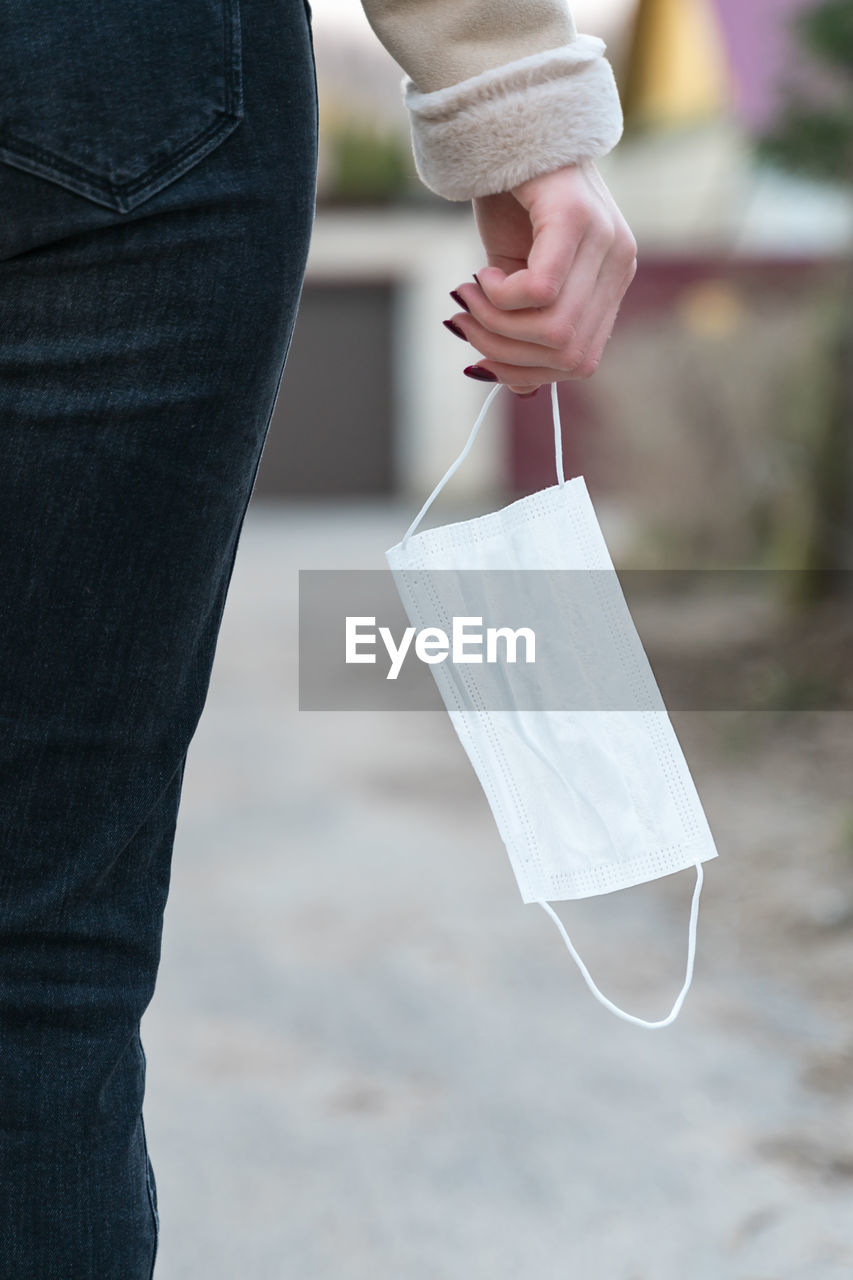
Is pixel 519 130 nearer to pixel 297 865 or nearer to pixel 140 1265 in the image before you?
pixel 140 1265

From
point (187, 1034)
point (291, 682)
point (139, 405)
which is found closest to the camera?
point (139, 405)

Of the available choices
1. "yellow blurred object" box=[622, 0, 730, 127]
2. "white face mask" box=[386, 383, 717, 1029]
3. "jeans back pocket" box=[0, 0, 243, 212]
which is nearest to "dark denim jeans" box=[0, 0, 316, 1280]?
"jeans back pocket" box=[0, 0, 243, 212]

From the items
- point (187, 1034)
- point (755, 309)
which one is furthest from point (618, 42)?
point (187, 1034)

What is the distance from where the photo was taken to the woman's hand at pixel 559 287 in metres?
0.88

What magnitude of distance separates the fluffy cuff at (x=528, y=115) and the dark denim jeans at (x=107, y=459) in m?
0.14

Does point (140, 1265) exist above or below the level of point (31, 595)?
below

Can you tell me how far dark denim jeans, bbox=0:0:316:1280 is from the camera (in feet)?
2.43

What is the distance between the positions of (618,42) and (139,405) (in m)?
17.7

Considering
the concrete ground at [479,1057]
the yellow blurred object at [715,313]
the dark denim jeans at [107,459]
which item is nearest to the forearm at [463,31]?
the dark denim jeans at [107,459]

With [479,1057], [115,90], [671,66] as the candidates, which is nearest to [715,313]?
[479,1057]

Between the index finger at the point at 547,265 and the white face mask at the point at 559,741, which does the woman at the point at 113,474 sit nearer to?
the index finger at the point at 547,265

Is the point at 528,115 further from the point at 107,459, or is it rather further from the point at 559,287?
the point at 107,459

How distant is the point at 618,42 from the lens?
17.0m

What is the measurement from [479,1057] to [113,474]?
1495 millimetres
